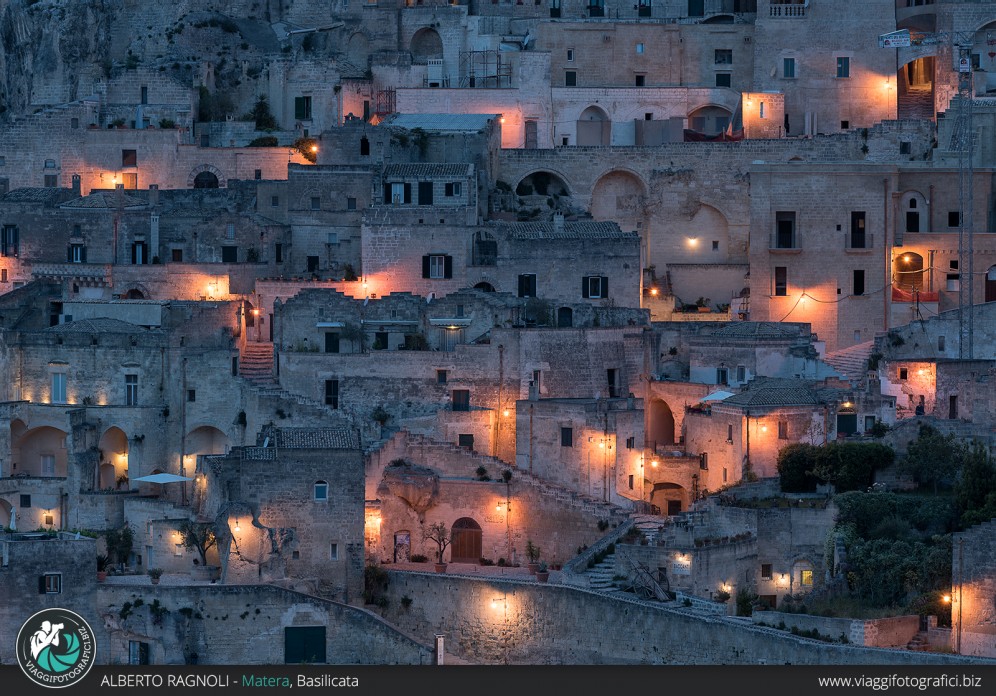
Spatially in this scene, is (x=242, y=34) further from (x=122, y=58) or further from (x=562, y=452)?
(x=562, y=452)

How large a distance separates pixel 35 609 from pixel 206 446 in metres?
8.87

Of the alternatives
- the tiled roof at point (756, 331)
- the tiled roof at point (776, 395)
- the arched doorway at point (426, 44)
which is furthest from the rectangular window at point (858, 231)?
the arched doorway at point (426, 44)

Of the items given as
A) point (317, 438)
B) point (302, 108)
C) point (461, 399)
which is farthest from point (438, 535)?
point (302, 108)

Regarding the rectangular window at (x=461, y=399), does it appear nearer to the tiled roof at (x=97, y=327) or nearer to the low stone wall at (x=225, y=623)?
the low stone wall at (x=225, y=623)

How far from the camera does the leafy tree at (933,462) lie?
6222 cm

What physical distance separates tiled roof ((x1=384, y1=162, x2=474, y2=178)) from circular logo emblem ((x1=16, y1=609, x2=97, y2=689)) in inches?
838

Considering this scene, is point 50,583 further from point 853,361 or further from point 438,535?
point 853,361

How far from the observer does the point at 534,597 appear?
60.0 metres

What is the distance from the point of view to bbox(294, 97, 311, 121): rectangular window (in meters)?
79.2

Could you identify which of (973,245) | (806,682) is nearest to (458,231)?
(973,245)

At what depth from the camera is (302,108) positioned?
79.2 metres

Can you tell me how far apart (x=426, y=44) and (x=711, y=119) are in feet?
27.0

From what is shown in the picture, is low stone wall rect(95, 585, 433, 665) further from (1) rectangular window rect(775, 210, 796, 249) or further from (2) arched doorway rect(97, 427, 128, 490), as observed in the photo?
(1) rectangular window rect(775, 210, 796, 249)

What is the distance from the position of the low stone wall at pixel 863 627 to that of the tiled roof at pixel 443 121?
2238 centimetres
